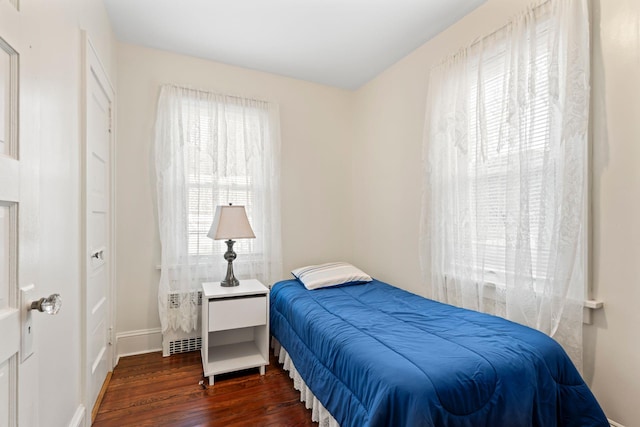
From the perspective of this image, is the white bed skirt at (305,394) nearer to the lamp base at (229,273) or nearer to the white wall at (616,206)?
the lamp base at (229,273)

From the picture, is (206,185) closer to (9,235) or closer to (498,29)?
(9,235)

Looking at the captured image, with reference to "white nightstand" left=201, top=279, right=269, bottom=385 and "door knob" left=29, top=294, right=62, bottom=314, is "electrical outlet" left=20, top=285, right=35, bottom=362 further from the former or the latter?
"white nightstand" left=201, top=279, right=269, bottom=385

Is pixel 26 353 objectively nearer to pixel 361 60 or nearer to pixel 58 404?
pixel 58 404

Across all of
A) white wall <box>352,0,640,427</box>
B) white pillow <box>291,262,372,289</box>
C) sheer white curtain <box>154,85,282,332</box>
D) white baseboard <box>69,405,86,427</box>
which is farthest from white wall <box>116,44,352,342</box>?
white wall <box>352,0,640,427</box>

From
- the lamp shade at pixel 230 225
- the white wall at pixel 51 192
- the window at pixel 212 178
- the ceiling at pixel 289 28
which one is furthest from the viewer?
the window at pixel 212 178

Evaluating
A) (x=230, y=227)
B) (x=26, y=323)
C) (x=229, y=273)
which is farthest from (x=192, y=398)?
(x=26, y=323)

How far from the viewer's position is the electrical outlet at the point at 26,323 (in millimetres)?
848

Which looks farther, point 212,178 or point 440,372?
point 212,178

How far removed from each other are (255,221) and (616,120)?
2536 mm

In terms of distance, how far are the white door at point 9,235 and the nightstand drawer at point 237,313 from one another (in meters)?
1.50

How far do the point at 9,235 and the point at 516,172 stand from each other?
7.38 ft

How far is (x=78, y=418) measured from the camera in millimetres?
1573

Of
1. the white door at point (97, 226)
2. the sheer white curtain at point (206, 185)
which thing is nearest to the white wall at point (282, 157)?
the sheer white curtain at point (206, 185)

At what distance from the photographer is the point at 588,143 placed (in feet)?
5.37
